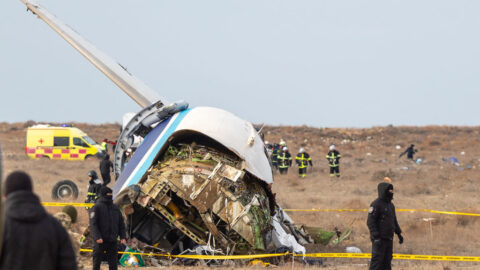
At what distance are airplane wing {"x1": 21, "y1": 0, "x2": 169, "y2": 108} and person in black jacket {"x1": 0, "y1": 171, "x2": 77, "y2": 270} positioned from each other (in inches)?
440

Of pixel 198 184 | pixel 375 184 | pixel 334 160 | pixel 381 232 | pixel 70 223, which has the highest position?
pixel 198 184

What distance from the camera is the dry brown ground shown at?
1688 cm

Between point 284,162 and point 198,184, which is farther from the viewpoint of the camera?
point 284,162

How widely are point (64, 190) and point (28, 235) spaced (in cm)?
1679

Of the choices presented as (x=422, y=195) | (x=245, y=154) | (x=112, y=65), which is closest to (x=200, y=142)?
(x=245, y=154)

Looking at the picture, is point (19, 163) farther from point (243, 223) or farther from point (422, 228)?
point (243, 223)

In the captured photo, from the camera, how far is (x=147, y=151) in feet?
44.2

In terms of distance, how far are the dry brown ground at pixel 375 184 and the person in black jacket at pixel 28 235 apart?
8.23 metres

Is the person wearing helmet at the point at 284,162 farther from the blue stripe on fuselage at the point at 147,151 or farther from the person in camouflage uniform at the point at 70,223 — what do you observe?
the blue stripe on fuselage at the point at 147,151

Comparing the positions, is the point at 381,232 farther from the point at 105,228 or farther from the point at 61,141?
the point at 61,141

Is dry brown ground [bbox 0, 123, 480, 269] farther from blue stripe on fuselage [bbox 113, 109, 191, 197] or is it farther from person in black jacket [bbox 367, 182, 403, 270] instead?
blue stripe on fuselage [bbox 113, 109, 191, 197]

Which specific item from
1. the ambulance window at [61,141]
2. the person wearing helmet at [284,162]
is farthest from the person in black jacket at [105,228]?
the ambulance window at [61,141]

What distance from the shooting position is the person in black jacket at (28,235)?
5062mm

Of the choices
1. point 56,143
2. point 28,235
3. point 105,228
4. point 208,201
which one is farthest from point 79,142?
point 28,235
